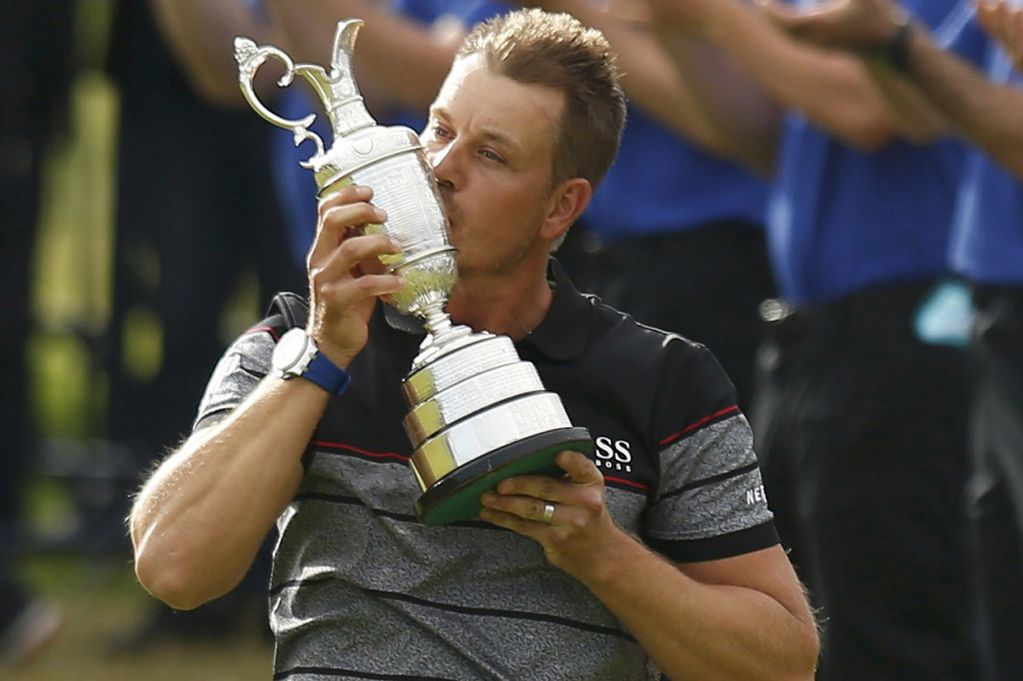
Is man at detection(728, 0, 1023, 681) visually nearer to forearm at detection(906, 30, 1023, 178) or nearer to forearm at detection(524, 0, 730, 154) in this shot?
forearm at detection(906, 30, 1023, 178)

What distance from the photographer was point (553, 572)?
8.86 ft

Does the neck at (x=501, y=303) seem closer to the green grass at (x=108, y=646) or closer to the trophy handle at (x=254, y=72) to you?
the trophy handle at (x=254, y=72)

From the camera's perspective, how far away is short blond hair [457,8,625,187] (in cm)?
272

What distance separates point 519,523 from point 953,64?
1633 millimetres

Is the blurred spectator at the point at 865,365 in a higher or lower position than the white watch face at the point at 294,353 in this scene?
lower

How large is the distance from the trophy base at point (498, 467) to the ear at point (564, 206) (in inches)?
17.3

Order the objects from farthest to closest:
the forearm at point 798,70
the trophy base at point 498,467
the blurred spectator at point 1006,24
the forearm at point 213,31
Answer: the forearm at point 213,31 < the forearm at point 798,70 < the blurred spectator at point 1006,24 < the trophy base at point 498,467

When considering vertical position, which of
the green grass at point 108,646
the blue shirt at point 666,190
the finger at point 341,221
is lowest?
the green grass at point 108,646

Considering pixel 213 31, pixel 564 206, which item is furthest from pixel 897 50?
pixel 213 31

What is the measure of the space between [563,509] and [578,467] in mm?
57

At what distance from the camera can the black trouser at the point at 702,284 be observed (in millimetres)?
4375

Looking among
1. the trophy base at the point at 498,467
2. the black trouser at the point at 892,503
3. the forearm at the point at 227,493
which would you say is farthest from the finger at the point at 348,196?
the black trouser at the point at 892,503

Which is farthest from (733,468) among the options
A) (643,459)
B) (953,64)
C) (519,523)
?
(953,64)

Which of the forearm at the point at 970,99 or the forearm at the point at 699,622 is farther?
the forearm at the point at 970,99
